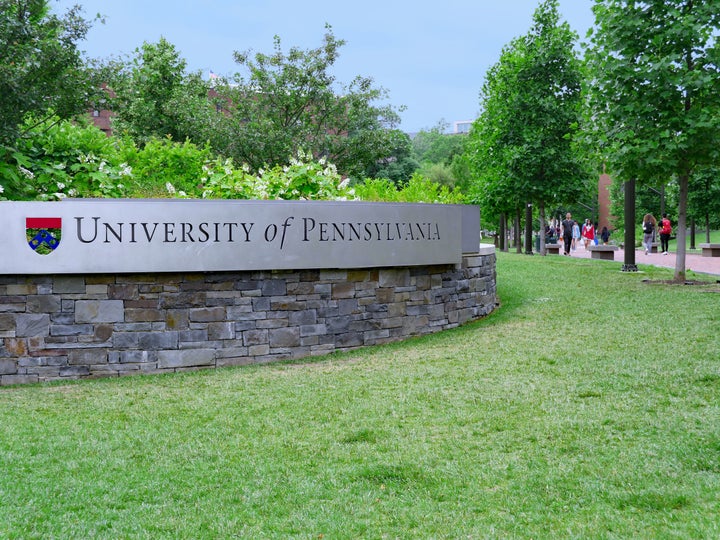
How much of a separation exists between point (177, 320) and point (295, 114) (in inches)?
698

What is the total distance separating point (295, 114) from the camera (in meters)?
24.0

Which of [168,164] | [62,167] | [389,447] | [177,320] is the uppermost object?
[168,164]

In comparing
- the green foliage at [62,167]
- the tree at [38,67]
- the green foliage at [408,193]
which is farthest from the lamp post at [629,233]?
the tree at [38,67]

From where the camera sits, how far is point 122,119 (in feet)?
93.6

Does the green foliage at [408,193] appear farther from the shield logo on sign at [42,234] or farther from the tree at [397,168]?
the tree at [397,168]

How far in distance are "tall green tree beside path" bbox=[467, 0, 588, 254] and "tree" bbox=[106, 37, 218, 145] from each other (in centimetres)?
990

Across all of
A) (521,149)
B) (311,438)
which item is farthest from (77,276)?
(521,149)

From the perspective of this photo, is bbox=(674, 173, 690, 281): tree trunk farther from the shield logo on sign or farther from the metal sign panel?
the shield logo on sign

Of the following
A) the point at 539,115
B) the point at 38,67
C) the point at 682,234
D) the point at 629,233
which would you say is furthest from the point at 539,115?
the point at 38,67

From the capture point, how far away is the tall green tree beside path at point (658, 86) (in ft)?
39.1

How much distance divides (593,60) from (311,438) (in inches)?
415

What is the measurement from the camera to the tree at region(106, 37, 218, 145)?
25.9 metres

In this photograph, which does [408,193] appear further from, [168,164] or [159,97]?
[159,97]

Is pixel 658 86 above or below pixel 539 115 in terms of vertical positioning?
below
